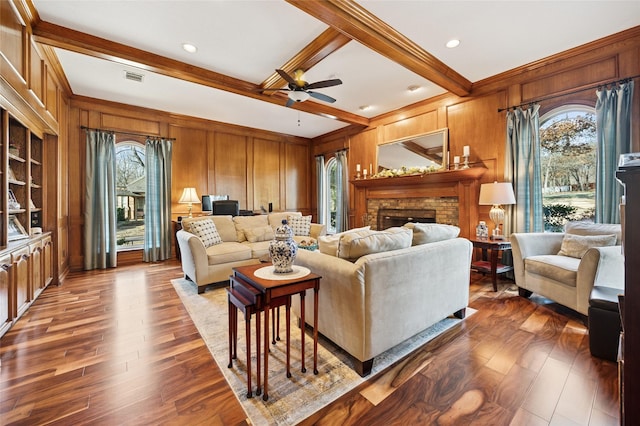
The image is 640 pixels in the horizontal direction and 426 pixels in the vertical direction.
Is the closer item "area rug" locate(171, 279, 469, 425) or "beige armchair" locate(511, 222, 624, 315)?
"area rug" locate(171, 279, 469, 425)

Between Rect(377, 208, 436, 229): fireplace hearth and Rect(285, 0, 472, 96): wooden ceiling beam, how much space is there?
6.94ft

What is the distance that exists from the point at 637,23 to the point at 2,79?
19.3ft

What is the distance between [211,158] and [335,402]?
5.59 meters

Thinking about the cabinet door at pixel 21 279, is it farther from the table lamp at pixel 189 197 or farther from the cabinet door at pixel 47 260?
the table lamp at pixel 189 197

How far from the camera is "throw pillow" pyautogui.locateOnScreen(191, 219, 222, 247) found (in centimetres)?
381

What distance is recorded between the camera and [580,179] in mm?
3408

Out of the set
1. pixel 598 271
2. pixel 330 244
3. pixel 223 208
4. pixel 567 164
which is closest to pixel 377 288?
pixel 330 244

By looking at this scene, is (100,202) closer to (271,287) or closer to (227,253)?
(227,253)

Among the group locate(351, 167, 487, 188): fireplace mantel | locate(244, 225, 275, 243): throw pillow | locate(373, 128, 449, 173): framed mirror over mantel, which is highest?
locate(373, 128, 449, 173): framed mirror over mantel

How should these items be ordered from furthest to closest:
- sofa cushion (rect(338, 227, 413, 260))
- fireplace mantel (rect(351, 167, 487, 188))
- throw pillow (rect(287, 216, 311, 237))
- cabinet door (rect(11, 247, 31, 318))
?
throw pillow (rect(287, 216, 311, 237))
fireplace mantel (rect(351, 167, 487, 188))
cabinet door (rect(11, 247, 31, 318))
sofa cushion (rect(338, 227, 413, 260))

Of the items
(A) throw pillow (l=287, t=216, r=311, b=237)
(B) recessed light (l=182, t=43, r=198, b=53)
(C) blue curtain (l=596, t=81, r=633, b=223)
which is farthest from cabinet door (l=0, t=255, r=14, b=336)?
(C) blue curtain (l=596, t=81, r=633, b=223)

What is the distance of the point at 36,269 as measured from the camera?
9.88 feet

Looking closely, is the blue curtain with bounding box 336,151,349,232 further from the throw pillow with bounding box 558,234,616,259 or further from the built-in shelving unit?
the built-in shelving unit

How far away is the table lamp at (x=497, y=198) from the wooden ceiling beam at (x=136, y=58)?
3.46 m
